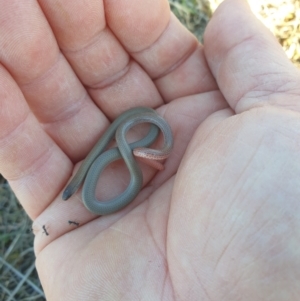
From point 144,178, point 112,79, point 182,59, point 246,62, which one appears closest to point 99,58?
point 112,79

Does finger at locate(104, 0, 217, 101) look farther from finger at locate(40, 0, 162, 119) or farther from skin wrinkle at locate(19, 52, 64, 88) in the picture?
skin wrinkle at locate(19, 52, 64, 88)

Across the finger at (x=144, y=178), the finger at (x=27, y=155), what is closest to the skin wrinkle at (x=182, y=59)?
the finger at (x=144, y=178)

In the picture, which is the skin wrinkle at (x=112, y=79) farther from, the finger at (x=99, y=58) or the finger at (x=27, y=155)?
the finger at (x=27, y=155)

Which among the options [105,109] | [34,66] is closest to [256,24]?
[105,109]

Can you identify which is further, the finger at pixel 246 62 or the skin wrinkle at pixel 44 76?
the skin wrinkle at pixel 44 76

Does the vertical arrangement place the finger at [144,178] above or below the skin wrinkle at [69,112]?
below

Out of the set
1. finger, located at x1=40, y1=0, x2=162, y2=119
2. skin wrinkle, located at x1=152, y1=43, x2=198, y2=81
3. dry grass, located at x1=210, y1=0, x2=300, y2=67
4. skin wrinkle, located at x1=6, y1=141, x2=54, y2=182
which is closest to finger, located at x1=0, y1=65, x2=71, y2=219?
skin wrinkle, located at x1=6, y1=141, x2=54, y2=182

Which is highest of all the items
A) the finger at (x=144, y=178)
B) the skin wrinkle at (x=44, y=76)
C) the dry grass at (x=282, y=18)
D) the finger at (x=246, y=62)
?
the skin wrinkle at (x=44, y=76)

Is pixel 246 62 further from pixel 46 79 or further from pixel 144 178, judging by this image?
pixel 46 79
